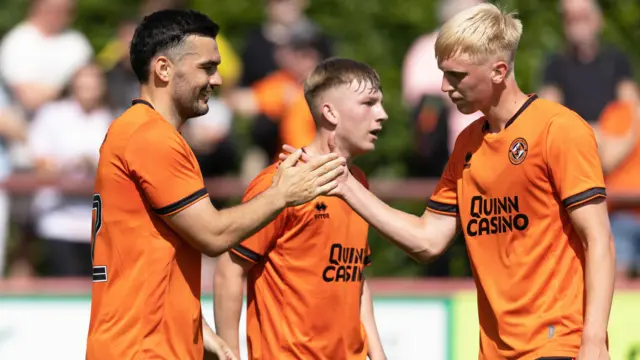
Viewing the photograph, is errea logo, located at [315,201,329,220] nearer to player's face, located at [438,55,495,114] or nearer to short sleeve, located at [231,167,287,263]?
short sleeve, located at [231,167,287,263]

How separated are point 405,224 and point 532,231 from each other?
2.35 ft

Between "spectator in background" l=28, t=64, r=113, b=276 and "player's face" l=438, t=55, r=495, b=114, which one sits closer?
"player's face" l=438, t=55, r=495, b=114

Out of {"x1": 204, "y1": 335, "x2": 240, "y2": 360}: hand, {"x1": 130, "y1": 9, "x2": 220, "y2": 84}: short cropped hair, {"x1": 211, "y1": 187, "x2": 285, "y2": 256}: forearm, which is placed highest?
{"x1": 130, "y1": 9, "x2": 220, "y2": 84}: short cropped hair

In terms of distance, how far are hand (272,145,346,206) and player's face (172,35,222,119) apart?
456 millimetres

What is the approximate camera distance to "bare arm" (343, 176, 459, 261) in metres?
5.32

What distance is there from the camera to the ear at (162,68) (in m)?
4.94

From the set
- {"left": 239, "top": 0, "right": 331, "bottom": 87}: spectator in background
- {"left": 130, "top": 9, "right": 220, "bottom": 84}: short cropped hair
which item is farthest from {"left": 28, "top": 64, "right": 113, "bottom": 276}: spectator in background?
{"left": 130, "top": 9, "right": 220, "bottom": 84}: short cropped hair

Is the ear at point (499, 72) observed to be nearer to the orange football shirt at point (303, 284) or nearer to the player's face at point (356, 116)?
the player's face at point (356, 116)

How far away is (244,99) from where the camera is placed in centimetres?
980

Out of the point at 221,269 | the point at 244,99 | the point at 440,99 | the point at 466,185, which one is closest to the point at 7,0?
the point at 244,99

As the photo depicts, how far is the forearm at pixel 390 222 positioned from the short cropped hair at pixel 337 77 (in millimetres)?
698

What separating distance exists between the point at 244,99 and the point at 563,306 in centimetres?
535

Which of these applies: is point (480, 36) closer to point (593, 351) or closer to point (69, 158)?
point (593, 351)

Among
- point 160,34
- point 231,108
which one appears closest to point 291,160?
point 160,34
